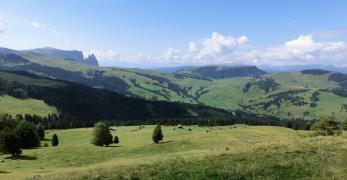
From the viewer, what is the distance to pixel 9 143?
90.4 m

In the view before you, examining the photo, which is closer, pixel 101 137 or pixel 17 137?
pixel 17 137

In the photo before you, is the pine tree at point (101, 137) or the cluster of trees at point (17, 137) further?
the pine tree at point (101, 137)

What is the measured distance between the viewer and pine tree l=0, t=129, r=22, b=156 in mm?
90062

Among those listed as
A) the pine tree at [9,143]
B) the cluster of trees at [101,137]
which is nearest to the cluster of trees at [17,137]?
the pine tree at [9,143]

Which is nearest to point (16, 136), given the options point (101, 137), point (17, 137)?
point (17, 137)

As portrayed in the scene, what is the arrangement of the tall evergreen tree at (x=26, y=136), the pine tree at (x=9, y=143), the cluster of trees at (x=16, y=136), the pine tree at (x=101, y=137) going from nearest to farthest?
1. the pine tree at (x=9, y=143)
2. the cluster of trees at (x=16, y=136)
3. the pine tree at (x=101, y=137)
4. the tall evergreen tree at (x=26, y=136)

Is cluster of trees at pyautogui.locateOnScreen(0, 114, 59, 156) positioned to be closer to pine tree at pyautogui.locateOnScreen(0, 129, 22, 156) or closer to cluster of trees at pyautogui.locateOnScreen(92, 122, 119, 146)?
pine tree at pyautogui.locateOnScreen(0, 129, 22, 156)

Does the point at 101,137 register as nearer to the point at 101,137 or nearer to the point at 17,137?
the point at 101,137

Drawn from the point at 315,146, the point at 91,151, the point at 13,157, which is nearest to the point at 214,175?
the point at 315,146

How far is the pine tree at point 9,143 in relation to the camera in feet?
295

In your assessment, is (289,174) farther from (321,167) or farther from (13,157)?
(13,157)

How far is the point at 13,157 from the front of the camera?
90.6m

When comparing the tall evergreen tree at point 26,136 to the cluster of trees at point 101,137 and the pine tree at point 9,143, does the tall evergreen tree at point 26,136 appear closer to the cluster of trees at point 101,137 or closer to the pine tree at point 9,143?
the cluster of trees at point 101,137

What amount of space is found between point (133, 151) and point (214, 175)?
→ 61.9 m
